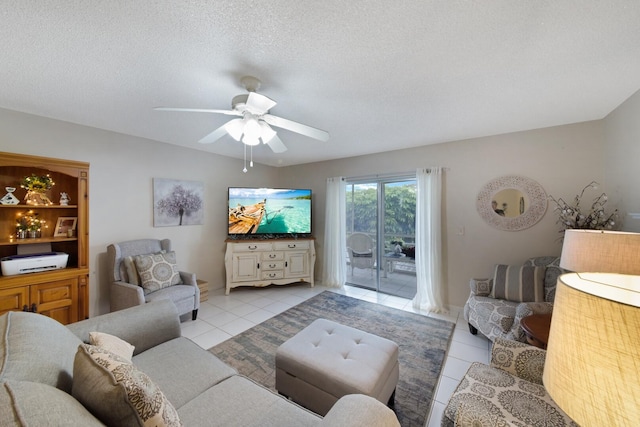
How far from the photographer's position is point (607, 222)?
218 cm

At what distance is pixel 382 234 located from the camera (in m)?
4.00

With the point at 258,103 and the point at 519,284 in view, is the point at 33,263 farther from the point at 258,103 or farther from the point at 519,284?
the point at 519,284

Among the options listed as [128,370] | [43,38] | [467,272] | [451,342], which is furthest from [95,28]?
[467,272]

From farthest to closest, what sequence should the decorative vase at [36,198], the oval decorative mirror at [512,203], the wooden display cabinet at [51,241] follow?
the oval decorative mirror at [512,203] → the decorative vase at [36,198] → the wooden display cabinet at [51,241]

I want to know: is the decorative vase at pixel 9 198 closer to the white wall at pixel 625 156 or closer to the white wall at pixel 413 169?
the white wall at pixel 413 169

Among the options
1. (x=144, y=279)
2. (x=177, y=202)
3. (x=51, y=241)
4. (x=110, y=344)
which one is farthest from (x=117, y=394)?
(x=177, y=202)

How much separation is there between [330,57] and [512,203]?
2779mm

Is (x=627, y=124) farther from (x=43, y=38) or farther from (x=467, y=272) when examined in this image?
(x=43, y=38)

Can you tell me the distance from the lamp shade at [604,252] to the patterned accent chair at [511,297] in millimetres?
856

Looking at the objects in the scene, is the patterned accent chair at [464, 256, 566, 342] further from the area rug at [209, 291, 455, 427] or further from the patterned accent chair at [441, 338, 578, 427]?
the patterned accent chair at [441, 338, 578, 427]

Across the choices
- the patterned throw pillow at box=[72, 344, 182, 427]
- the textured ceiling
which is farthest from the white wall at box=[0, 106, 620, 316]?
the patterned throw pillow at box=[72, 344, 182, 427]

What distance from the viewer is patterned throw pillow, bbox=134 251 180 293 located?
2721 millimetres

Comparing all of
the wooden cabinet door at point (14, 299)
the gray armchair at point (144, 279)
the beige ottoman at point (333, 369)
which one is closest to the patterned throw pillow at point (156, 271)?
the gray armchair at point (144, 279)

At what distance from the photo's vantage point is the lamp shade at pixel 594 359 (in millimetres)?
418
